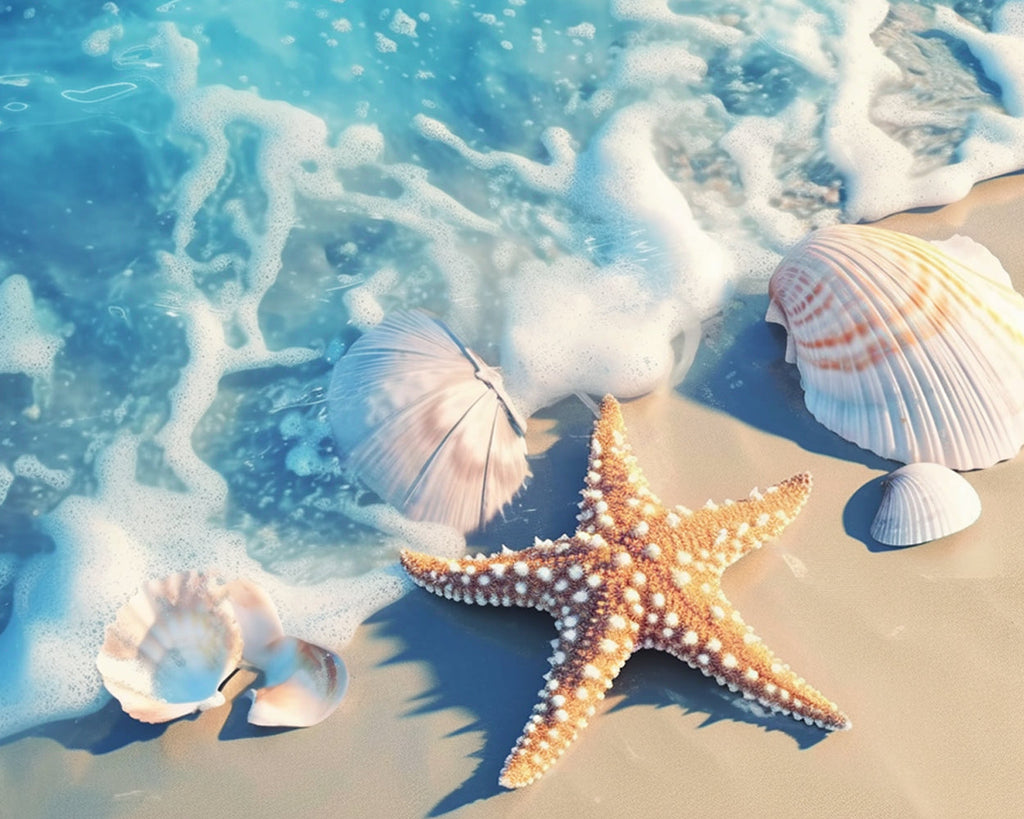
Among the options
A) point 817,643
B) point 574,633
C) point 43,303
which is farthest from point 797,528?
point 43,303

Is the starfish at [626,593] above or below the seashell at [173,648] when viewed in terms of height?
above

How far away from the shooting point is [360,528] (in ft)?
13.9

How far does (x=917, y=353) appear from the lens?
13.6 ft

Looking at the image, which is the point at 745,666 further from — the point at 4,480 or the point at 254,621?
the point at 4,480

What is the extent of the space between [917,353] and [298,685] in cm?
305

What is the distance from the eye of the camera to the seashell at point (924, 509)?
13.0 feet

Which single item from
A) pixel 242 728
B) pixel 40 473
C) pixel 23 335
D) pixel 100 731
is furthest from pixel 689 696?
pixel 23 335

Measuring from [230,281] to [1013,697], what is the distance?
4220mm

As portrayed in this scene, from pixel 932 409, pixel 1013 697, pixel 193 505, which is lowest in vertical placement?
pixel 193 505

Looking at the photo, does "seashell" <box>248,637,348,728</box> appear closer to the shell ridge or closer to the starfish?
the starfish

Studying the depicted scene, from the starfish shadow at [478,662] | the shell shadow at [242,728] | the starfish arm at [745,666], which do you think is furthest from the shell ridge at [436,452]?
the starfish arm at [745,666]

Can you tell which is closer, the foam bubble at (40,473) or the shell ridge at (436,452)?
the shell ridge at (436,452)

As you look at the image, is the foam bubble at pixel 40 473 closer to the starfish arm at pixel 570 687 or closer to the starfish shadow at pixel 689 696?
the starfish arm at pixel 570 687

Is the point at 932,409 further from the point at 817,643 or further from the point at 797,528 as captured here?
the point at 817,643
